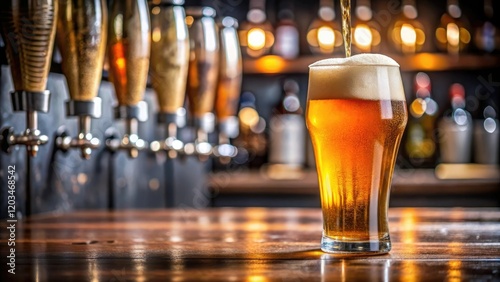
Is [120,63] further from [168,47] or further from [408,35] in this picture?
[408,35]

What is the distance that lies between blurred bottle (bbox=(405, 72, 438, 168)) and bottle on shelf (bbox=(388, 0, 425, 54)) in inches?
5.3

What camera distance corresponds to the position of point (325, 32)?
3555 mm

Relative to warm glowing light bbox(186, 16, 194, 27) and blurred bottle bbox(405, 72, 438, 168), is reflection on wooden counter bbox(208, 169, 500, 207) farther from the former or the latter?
warm glowing light bbox(186, 16, 194, 27)

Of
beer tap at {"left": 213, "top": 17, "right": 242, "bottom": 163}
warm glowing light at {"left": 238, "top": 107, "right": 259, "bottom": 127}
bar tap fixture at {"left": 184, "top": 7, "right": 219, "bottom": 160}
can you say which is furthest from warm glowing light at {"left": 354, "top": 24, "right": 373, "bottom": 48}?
bar tap fixture at {"left": 184, "top": 7, "right": 219, "bottom": 160}

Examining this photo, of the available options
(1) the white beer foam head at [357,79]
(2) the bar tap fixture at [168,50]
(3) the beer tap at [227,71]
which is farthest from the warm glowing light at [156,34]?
(1) the white beer foam head at [357,79]

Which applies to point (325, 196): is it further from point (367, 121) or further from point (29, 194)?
point (29, 194)

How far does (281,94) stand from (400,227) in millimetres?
2504

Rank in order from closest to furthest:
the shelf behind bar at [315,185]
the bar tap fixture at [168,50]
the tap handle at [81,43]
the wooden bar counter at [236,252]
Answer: the wooden bar counter at [236,252] → the tap handle at [81,43] → the bar tap fixture at [168,50] → the shelf behind bar at [315,185]

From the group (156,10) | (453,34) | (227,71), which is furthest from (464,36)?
Answer: (156,10)

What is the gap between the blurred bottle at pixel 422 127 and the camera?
3455 millimetres

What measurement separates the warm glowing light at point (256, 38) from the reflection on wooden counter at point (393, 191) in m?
0.61

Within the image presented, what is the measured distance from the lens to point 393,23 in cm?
356

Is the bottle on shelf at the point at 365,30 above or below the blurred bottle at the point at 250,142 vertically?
above

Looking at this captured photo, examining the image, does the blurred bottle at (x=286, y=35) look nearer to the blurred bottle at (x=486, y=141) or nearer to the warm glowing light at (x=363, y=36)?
the warm glowing light at (x=363, y=36)
